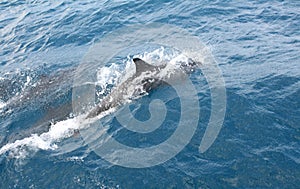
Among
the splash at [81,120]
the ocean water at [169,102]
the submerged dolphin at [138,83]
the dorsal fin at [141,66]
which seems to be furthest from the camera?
the dorsal fin at [141,66]

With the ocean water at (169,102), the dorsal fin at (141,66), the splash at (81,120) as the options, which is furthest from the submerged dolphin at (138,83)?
the ocean water at (169,102)

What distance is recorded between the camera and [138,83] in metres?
14.0

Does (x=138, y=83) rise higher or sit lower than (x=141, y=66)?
lower

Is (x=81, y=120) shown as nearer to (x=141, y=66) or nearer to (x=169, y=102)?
(x=169, y=102)

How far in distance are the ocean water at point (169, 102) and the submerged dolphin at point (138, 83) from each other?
0.49m

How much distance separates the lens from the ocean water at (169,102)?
9.59 meters

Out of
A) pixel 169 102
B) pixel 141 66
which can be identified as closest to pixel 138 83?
pixel 141 66

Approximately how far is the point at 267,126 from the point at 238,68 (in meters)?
3.97

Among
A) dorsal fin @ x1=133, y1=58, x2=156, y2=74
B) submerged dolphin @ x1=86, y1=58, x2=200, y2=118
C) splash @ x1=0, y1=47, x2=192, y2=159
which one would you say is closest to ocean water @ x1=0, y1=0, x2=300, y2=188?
splash @ x1=0, y1=47, x2=192, y2=159

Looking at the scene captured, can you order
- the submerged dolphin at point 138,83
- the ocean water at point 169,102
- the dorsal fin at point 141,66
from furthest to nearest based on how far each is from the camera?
the dorsal fin at point 141,66
the submerged dolphin at point 138,83
the ocean water at point 169,102

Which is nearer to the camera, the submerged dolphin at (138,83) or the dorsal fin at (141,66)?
the submerged dolphin at (138,83)

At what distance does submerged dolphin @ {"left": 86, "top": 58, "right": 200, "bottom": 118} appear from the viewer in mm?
13273

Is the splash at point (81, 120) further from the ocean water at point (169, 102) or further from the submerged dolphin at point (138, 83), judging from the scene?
the submerged dolphin at point (138, 83)

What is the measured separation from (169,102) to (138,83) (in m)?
1.85
